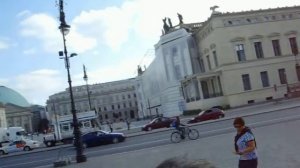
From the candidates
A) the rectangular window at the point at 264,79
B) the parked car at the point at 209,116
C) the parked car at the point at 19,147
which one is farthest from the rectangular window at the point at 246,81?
the parked car at the point at 19,147

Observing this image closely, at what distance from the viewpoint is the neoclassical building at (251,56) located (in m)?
60.6

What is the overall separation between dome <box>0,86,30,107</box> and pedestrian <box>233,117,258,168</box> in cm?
17658

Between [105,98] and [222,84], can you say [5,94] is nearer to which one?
[105,98]

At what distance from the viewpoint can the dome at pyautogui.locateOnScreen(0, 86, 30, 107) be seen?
17896 centimetres

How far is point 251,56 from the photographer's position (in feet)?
202

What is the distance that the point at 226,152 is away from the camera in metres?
15.9

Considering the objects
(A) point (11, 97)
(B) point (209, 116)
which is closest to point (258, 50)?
(B) point (209, 116)

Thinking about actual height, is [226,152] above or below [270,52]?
below

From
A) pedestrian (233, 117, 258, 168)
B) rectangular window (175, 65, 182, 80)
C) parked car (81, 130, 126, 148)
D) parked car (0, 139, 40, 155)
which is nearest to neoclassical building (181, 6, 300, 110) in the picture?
rectangular window (175, 65, 182, 80)

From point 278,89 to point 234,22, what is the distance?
11.0 metres

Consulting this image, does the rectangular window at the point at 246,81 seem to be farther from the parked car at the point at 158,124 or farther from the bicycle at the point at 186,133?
the bicycle at the point at 186,133

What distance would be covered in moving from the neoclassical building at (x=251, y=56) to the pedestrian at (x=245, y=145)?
52592mm

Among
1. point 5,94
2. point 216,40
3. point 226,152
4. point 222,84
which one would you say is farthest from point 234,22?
point 5,94

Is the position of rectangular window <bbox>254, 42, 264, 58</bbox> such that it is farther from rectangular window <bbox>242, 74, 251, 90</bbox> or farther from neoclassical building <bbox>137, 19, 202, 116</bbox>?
neoclassical building <bbox>137, 19, 202, 116</bbox>
